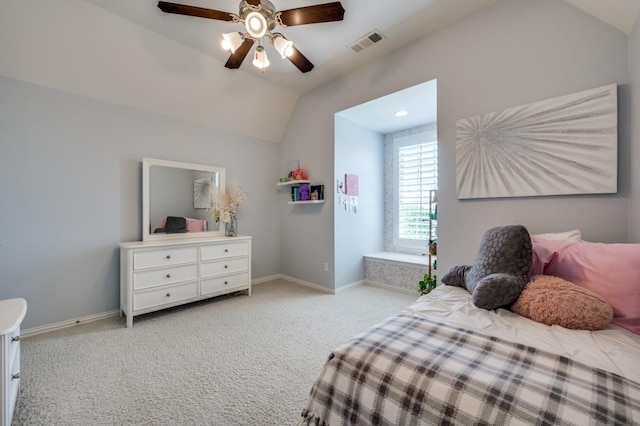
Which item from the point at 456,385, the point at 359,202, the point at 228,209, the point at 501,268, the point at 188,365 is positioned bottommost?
the point at 188,365

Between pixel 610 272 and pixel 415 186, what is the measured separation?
106 inches

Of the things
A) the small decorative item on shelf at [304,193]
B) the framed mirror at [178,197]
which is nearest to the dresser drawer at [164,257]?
the framed mirror at [178,197]

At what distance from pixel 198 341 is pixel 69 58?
2745mm

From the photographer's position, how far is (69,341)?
210 cm

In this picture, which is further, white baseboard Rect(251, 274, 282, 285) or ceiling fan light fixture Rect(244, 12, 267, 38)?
white baseboard Rect(251, 274, 282, 285)

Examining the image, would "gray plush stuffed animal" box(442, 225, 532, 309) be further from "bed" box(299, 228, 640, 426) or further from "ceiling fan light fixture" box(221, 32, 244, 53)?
"ceiling fan light fixture" box(221, 32, 244, 53)

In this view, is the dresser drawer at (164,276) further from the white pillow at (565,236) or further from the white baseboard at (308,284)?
the white pillow at (565,236)

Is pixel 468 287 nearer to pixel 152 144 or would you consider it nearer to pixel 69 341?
pixel 69 341

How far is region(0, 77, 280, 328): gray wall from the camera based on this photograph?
2.19m

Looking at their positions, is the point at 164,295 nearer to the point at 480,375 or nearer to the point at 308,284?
the point at 308,284

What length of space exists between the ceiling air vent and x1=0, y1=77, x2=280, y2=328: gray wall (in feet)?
7.50

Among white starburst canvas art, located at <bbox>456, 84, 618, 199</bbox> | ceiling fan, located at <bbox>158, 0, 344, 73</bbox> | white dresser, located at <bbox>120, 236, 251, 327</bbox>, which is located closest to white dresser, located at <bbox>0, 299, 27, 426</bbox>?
white dresser, located at <bbox>120, 236, 251, 327</bbox>

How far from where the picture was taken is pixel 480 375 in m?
0.77

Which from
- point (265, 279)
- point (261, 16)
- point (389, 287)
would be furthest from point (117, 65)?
point (389, 287)
